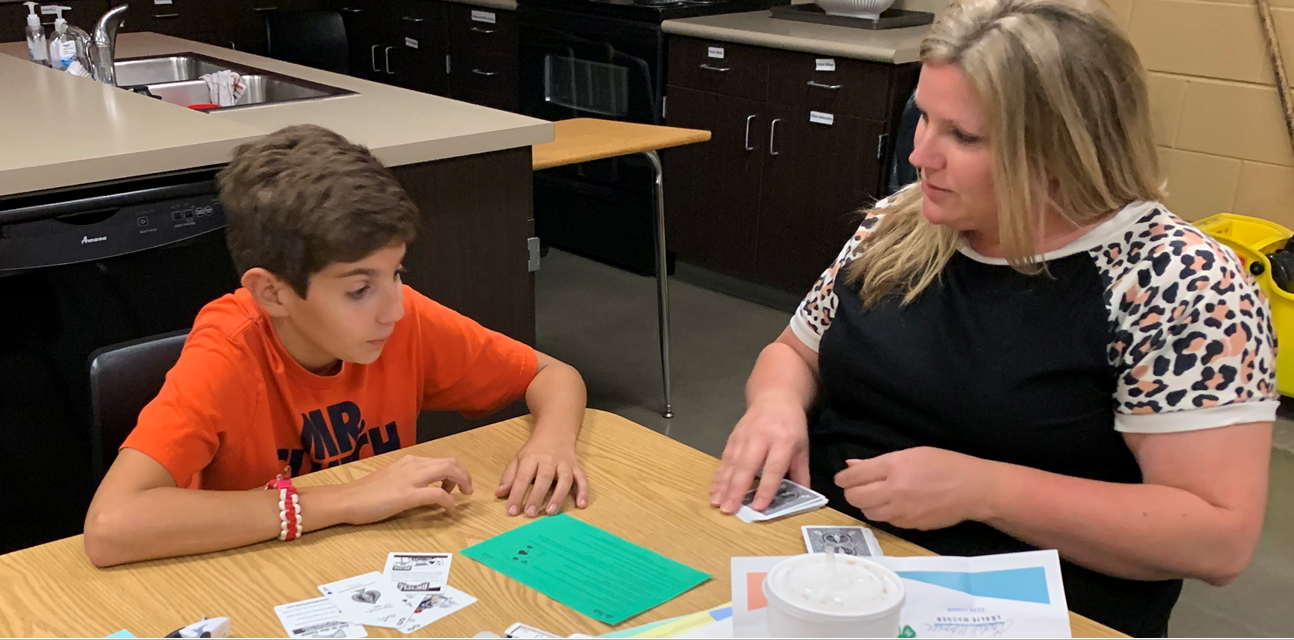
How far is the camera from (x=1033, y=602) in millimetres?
946

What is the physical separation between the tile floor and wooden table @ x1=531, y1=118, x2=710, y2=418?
0.16 meters

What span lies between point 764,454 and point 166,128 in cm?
139

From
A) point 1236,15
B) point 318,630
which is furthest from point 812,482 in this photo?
point 1236,15

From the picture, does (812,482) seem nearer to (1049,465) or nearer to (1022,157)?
(1049,465)

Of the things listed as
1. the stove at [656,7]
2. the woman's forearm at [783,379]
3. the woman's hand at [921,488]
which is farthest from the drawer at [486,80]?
the woman's hand at [921,488]

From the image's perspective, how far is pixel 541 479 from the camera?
3.87ft

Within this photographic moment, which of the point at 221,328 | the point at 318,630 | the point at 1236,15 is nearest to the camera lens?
the point at 318,630

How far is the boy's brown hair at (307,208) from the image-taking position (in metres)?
1.23

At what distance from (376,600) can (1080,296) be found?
773 millimetres

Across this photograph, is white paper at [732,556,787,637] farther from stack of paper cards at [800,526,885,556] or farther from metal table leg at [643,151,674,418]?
metal table leg at [643,151,674,418]

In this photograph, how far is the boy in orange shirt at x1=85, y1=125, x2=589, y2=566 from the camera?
108 cm

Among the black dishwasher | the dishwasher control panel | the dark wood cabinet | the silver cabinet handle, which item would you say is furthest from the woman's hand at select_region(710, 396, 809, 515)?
the silver cabinet handle

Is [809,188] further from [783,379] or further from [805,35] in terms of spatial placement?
[783,379]

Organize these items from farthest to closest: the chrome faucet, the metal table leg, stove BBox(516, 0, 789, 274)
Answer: stove BBox(516, 0, 789, 274), the metal table leg, the chrome faucet
